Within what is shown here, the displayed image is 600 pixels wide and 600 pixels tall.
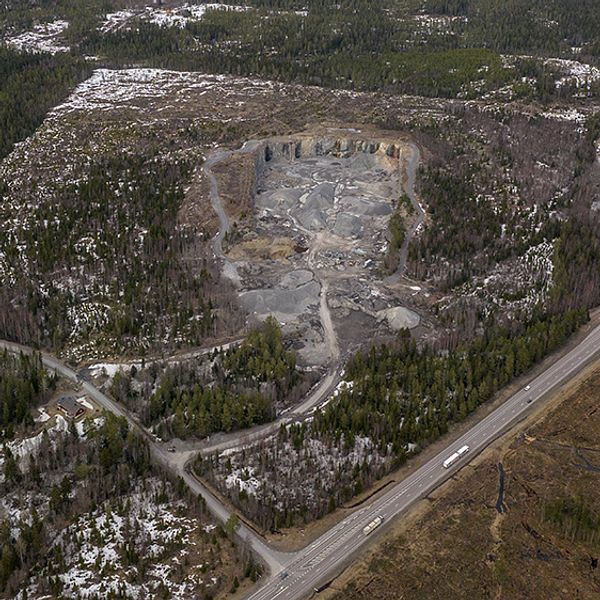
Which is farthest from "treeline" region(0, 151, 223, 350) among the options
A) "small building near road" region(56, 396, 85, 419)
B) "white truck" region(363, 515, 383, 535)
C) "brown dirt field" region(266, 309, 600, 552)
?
"white truck" region(363, 515, 383, 535)

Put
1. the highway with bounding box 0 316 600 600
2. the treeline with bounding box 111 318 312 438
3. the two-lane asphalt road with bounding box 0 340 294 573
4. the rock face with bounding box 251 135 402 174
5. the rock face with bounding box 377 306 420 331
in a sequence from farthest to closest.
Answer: the rock face with bounding box 251 135 402 174
the rock face with bounding box 377 306 420 331
the treeline with bounding box 111 318 312 438
the two-lane asphalt road with bounding box 0 340 294 573
the highway with bounding box 0 316 600 600

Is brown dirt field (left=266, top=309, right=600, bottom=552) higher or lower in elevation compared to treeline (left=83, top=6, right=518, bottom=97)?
lower

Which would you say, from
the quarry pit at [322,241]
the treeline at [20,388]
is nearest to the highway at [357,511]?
the treeline at [20,388]

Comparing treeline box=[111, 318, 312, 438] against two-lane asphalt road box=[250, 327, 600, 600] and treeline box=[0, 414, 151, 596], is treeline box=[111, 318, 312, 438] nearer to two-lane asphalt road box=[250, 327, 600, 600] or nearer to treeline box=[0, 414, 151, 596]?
treeline box=[0, 414, 151, 596]

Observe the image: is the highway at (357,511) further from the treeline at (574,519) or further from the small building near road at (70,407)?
the treeline at (574,519)

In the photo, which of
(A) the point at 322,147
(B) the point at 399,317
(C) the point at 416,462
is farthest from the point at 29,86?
(C) the point at 416,462

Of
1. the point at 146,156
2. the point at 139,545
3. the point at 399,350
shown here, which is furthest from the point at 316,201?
the point at 139,545

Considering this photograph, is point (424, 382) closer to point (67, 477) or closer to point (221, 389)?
point (221, 389)
